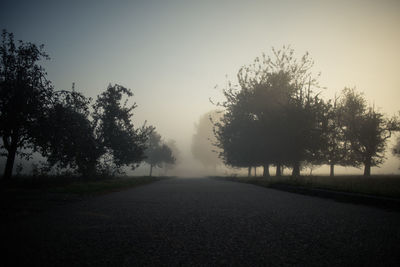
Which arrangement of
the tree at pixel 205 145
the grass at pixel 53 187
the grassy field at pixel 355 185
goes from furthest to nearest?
the tree at pixel 205 145, the grass at pixel 53 187, the grassy field at pixel 355 185

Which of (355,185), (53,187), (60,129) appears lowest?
(53,187)

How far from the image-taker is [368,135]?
927 inches

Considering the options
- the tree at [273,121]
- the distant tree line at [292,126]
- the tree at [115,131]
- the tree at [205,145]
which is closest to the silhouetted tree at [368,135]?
the distant tree line at [292,126]

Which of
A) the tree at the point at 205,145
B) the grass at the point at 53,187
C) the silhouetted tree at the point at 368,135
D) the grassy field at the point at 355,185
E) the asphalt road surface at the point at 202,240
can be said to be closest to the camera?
the asphalt road surface at the point at 202,240

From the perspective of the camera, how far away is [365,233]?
2.45 metres

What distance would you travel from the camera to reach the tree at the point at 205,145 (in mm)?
62084

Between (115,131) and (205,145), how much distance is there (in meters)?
47.3

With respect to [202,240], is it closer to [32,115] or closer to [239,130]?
[32,115]

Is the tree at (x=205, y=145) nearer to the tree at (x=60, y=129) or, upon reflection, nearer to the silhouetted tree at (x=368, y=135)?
the silhouetted tree at (x=368, y=135)

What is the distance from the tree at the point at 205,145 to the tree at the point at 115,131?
41035 millimetres

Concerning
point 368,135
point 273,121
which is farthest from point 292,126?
point 368,135

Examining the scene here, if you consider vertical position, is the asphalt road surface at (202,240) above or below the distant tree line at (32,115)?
below

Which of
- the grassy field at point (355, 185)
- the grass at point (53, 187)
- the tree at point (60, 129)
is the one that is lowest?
the grass at point (53, 187)

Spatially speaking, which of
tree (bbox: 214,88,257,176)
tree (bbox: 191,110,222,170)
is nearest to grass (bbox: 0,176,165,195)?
tree (bbox: 214,88,257,176)
